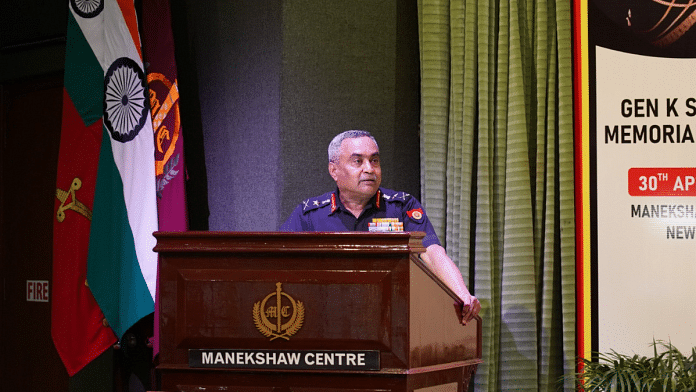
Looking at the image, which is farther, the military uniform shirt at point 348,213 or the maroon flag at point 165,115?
the maroon flag at point 165,115

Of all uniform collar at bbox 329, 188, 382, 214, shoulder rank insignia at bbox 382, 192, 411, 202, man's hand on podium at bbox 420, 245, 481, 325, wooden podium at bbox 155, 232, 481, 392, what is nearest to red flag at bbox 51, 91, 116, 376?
uniform collar at bbox 329, 188, 382, 214

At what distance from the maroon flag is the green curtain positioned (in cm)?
117

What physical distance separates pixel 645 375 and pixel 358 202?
4.15 ft

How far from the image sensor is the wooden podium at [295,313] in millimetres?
2107

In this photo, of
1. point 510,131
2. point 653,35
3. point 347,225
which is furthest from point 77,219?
point 653,35

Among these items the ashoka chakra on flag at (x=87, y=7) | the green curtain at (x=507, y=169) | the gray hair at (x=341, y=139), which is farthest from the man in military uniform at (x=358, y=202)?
the ashoka chakra on flag at (x=87, y=7)

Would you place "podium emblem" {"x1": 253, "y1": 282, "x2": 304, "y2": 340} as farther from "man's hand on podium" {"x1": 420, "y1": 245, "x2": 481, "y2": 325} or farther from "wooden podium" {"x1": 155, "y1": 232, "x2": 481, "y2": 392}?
"man's hand on podium" {"x1": 420, "y1": 245, "x2": 481, "y2": 325}

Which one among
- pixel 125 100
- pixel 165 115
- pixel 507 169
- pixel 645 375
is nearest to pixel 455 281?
pixel 645 375

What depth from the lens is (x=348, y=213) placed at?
311cm

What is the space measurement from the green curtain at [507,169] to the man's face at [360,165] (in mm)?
824

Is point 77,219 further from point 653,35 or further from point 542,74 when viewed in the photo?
point 653,35

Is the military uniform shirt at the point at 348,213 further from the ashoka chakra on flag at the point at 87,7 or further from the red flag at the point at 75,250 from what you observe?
the ashoka chakra on flag at the point at 87,7

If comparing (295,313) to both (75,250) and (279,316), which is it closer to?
(279,316)

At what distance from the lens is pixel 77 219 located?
372 centimetres
